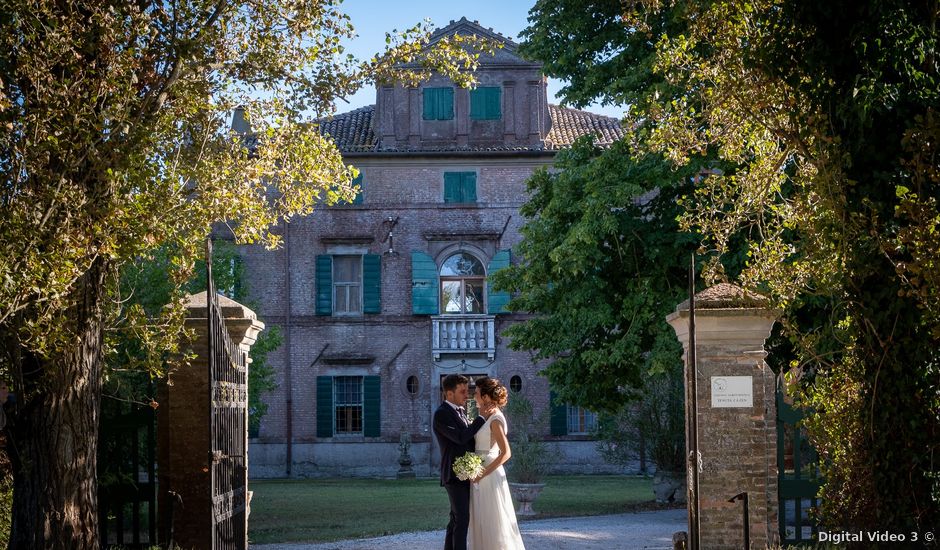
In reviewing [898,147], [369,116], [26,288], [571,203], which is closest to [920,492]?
[898,147]

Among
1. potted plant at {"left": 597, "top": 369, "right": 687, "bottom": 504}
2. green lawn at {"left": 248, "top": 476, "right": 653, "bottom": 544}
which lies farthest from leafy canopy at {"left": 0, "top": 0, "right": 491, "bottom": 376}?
potted plant at {"left": 597, "top": 369, "right": 687, "bottom": 504}

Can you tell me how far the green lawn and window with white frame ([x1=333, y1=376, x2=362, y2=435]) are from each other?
1829 millimetres

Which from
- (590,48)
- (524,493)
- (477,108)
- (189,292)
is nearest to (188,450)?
(189,292)

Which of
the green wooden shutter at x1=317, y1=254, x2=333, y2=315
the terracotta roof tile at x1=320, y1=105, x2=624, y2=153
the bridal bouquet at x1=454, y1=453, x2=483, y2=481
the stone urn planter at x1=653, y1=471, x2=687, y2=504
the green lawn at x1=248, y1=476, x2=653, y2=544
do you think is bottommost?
the green lawn at x1=248, y1=476, x2=653, y2=544

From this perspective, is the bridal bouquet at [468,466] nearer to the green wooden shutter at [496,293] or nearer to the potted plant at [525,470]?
the potted plant at [525,470]

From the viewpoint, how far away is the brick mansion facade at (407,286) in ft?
94.8

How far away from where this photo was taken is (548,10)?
56.7 ft

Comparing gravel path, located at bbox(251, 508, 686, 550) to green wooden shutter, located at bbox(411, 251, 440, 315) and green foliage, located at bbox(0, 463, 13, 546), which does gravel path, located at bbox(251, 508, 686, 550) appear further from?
green wooden shutter, located at bbox(411, 251, 440, 315)

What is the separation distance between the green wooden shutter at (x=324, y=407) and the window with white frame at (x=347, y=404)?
141 millimetres

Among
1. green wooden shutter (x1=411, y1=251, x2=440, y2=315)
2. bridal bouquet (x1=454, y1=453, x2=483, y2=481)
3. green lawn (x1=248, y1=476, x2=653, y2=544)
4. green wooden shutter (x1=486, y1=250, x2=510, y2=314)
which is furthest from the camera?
green wooden shutter (x1=411, y1=251, x2=440, y2=315)

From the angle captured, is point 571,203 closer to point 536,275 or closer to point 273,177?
point 536,275

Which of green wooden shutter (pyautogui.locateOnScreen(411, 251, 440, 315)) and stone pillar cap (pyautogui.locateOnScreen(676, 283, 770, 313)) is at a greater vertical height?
green wooden shutter (pyautogui.locateOnScreen(411, 251, 440, 315))

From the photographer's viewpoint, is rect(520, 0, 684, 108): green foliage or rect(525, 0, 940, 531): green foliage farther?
rect(520, 0, 684, 108): green foliage

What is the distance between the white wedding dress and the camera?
30.1 feet
